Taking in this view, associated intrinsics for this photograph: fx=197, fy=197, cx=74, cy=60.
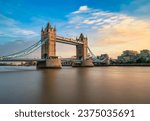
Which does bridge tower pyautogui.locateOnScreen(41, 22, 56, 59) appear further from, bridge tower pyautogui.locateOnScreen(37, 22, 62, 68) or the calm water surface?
the calm water surface

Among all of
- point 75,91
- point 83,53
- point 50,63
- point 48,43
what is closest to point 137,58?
point 83,53

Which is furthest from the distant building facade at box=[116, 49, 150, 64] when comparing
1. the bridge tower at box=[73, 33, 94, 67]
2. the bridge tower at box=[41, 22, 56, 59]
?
the bridge tower at box=[41, 22, 56, 59]

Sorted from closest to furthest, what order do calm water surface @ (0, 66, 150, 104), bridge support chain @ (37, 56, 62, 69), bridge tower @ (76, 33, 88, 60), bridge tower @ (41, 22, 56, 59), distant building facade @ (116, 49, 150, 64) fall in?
calm water surface @ (0, 66, 150, 104), bridge support chain @ (37, 56, 62, 69), bridge tower @ (41, 22, 56, 59), bridge tower @ (76, 33, 88, 60), distant building facade @ (116, 49, 150, 64)

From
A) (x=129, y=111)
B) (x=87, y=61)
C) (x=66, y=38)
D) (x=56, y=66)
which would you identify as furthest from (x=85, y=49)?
(x=129, y=111)

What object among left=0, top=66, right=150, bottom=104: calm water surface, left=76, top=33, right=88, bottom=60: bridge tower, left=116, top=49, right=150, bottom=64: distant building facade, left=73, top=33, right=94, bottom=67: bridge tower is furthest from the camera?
left=116, top=49, right=150, bottom=64: distant building facade

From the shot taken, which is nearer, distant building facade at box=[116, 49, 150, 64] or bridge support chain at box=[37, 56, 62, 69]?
bridge support chain at box=[37, 56, 62, 69]

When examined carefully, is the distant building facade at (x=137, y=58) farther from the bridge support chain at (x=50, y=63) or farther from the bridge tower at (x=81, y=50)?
the bridge support chain at (x=50, y=63)

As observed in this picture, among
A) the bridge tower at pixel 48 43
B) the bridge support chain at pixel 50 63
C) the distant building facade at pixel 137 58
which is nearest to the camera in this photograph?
the bridge support chain at pixel 50 63

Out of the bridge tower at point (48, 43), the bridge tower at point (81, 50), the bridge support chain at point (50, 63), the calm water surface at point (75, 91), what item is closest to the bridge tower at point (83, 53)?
the bridge tower at point (81, 50)

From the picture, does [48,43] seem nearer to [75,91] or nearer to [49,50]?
[49,50]
